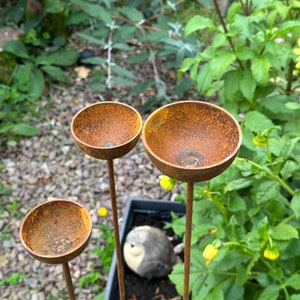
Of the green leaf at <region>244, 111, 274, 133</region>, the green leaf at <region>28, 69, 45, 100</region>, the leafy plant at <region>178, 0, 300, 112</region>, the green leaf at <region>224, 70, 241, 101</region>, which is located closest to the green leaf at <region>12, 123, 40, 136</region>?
the green leaf at <region>28, 69, 45, 100</region>

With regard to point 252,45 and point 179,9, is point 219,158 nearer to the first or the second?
point 252,45

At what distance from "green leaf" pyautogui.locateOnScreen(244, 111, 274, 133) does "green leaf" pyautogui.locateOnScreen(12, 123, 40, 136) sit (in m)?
1.29

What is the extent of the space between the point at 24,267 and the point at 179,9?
6.56ft

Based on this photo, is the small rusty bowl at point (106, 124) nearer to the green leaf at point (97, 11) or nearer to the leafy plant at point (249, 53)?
the leafy plant at point (249, 53)

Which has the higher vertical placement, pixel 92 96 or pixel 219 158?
pixel 219 158

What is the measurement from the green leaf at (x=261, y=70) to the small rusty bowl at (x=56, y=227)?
78 centimetres

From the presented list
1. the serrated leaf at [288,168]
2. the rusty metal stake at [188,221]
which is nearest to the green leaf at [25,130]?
the serrated leaf at [288,168]

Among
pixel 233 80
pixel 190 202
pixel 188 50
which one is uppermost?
pixel 190 202

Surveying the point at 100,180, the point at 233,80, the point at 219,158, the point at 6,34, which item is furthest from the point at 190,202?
the point at 6,34

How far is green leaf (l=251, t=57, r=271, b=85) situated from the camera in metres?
1.53

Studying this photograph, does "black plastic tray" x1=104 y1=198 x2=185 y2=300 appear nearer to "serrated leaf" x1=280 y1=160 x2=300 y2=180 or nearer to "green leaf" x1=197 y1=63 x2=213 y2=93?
"green leaf" x1=197 y1=63 x2=213 y2=93

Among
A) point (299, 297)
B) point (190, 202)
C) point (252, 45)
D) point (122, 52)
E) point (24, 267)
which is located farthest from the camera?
point (122, 52)

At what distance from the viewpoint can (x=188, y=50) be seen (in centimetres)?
249

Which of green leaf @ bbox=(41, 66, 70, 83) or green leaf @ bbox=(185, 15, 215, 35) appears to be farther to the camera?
green leaf @ bbox=(41, 66, 70, 83)
